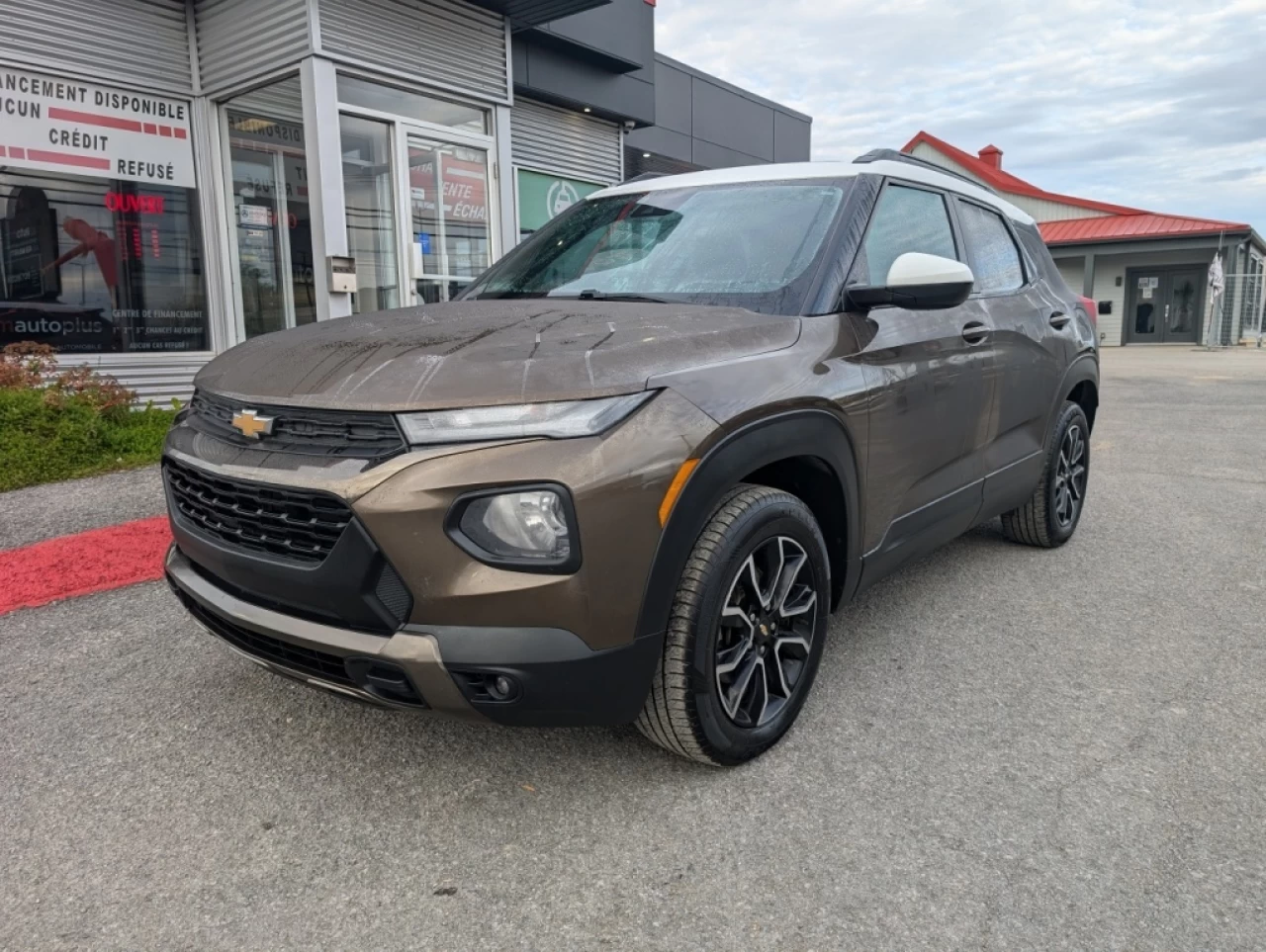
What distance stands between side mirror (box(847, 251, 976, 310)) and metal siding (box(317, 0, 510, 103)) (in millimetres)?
6300

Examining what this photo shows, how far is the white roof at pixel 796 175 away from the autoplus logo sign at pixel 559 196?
8.09m

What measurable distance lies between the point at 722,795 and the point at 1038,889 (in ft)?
2.58

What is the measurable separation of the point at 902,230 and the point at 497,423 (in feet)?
6.61

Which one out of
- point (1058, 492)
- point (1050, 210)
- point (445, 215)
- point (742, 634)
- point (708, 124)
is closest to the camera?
point (742, 634)

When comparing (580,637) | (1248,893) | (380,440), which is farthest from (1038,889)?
(380,440)

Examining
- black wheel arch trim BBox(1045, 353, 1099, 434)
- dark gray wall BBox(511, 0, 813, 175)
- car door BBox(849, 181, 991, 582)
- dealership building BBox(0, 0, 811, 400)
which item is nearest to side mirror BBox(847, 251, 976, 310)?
car door BBox(849, 181, 991, 582)

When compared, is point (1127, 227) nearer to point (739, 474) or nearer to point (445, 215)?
point (445, 215)

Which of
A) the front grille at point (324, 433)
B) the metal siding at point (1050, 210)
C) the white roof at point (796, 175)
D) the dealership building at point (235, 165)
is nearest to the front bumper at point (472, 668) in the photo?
the front grille at point (324, 433)

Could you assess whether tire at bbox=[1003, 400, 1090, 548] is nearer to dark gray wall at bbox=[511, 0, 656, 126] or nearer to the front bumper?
the front bumper

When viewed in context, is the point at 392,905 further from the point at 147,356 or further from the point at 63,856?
the point at 147,356

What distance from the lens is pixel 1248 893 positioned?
2066 millimetres

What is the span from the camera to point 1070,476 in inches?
191

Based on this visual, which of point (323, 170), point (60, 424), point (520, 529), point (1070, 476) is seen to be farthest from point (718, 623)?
point (323, 170)

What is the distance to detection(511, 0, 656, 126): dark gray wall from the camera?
10.4m
